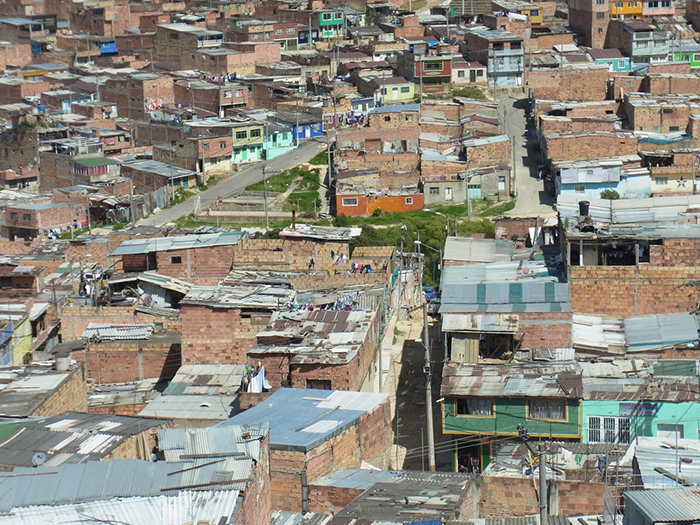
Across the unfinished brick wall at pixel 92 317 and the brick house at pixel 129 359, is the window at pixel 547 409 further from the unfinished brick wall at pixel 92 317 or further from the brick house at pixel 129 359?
the unfinished brick wall at pixel 92 317

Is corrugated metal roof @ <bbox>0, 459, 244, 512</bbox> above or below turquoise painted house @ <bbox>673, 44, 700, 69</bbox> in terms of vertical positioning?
below

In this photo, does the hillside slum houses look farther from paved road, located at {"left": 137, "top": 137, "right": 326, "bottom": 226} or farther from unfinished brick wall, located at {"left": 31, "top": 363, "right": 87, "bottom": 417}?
paved road, located at {"left": 137, "top": 137, "right": 326, "bottom": 226}

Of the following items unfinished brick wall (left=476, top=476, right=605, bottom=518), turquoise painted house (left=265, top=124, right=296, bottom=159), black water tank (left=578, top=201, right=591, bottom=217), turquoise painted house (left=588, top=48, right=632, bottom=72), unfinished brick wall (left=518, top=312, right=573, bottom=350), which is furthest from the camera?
turquoise painted house (left=588, top=48, right=632, bottom=72)

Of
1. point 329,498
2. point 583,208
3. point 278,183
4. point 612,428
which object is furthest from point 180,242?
point 278,183

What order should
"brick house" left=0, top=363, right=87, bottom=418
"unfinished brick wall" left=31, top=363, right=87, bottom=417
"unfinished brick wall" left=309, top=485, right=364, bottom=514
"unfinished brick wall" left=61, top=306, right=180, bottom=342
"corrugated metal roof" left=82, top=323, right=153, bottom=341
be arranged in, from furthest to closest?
"unfinished brick wall" left=61, top=306, right=180, bottom=342 → "corrugated metal roof" left=82, top=323, right=153, bottom=341 → "unfinished brick wall" left=31, top=363, right=87, bottom=417 → "brick house" left=0, top=363, right=87, bottom=418 → "unfinished brick wall" left=309, top=485, right=364, bottom=514

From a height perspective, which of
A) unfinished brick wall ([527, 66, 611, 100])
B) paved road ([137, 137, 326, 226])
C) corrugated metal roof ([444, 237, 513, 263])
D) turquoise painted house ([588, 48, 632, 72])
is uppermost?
turquoise painted house ([588, 48, 632, 72])

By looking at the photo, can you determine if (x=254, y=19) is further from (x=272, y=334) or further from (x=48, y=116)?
(x=272, y=334)

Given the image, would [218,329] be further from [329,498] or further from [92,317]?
[329,498]

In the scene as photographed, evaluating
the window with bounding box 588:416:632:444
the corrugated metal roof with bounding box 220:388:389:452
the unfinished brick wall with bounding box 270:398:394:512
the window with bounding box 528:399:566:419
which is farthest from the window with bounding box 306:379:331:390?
the window with bounding box 588:416:632:444
